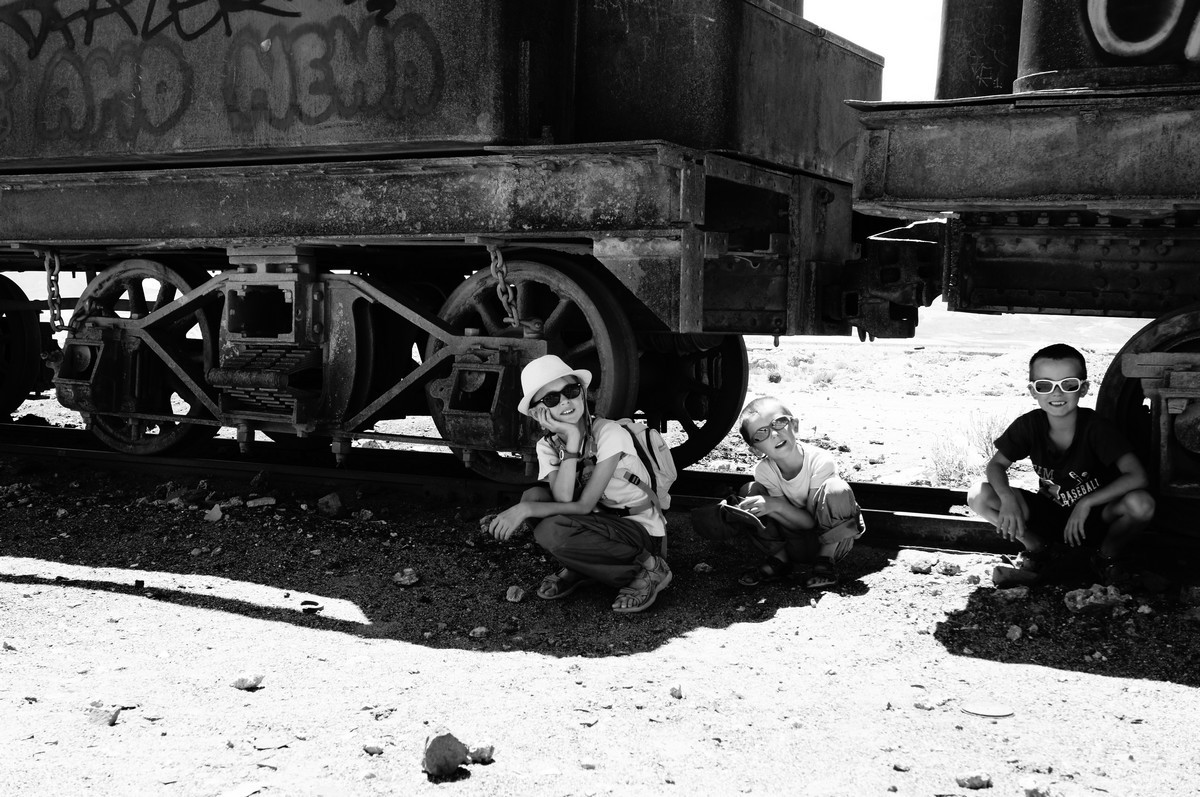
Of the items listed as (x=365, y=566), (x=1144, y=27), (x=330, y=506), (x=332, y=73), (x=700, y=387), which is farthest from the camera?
(x=700, y=387)

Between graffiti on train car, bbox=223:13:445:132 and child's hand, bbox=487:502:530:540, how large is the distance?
6.72ft

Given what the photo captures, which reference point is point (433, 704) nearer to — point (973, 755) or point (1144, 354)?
point (973, 755)

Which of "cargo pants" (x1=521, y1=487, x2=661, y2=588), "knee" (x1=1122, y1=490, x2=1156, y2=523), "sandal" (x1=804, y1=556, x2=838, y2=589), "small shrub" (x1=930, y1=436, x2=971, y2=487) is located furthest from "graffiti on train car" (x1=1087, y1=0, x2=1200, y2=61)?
"small shrub" (x1=930, y1=436, x2=971, y2=487)

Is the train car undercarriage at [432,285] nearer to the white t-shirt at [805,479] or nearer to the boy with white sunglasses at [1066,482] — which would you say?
the white t-shirt at [805,479]

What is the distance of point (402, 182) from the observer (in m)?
6.12

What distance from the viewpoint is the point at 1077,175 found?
4711mm

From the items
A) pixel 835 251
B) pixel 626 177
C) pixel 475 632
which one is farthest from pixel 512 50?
pixel 475 632

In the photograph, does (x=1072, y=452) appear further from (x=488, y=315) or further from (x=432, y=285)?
(x=432, y=285)

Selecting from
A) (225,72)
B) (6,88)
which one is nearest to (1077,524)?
(225,72)

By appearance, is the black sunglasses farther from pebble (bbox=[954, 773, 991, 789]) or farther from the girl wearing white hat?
pebble (bbox=[954, 773, 991, 789])

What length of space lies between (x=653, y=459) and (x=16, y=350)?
19.7 feet

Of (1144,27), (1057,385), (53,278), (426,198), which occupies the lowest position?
(1057,385)

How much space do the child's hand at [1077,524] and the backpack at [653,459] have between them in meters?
1.64

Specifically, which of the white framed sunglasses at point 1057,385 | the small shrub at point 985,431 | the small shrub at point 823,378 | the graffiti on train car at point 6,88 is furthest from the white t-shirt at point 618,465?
the small shrub at point 823,378
